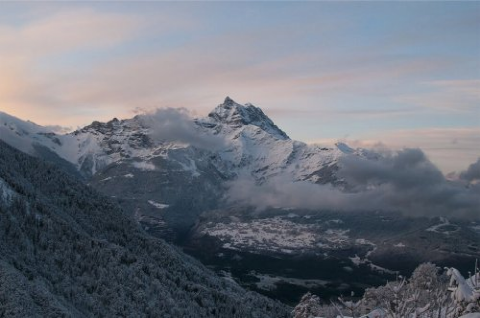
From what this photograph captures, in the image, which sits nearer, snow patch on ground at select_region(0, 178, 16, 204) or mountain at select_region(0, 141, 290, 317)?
mountain at select_region(0, 141, 290, 317)

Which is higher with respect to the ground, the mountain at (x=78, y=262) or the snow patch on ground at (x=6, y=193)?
the snow patch on ground at (x=6, y=193)

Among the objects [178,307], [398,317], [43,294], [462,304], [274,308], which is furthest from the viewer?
[274,308]

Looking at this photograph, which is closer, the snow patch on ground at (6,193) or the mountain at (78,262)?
the mountain at (78,262)

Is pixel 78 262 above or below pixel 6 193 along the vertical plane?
below

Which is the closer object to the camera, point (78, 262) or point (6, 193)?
point (78, 262)

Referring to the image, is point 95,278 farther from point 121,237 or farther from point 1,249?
point 121,237

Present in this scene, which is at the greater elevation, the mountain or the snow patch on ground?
the snow patch on ground

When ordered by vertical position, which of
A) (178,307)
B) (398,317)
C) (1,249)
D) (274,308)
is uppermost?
(398,317)

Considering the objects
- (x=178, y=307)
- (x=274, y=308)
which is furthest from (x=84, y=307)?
(x=274, y=308)
